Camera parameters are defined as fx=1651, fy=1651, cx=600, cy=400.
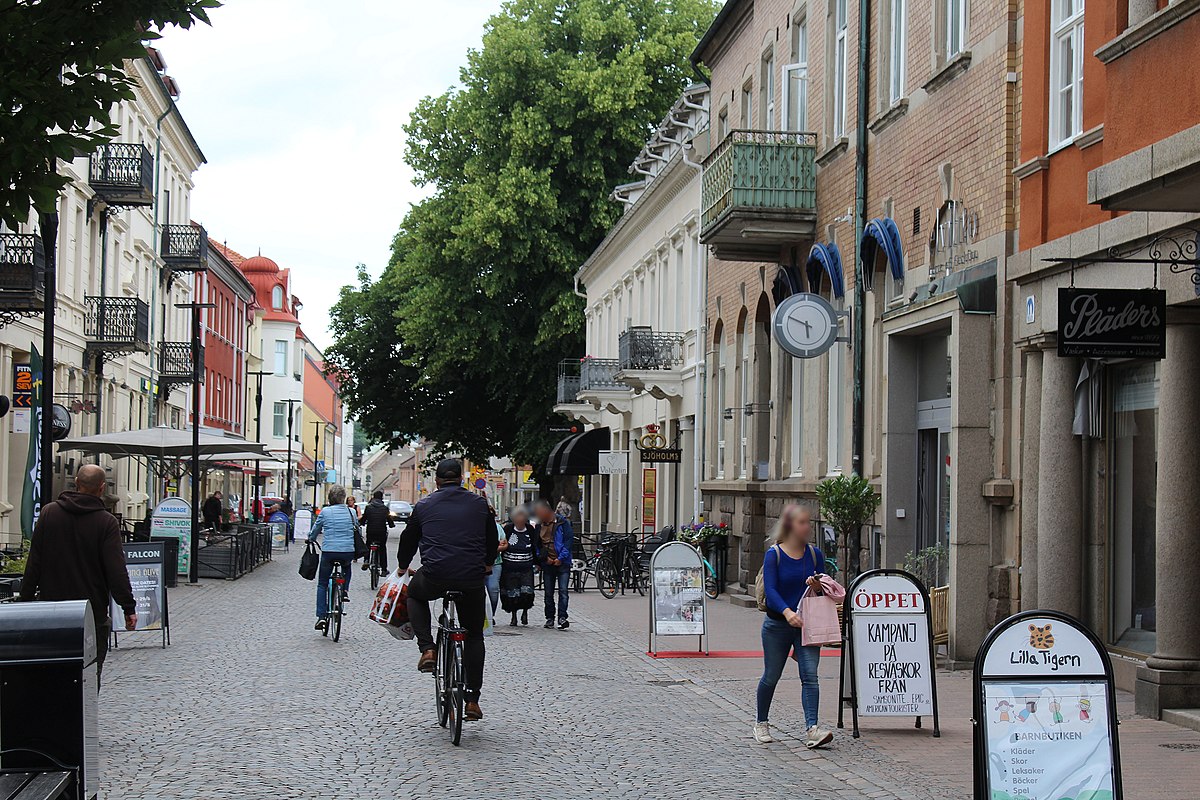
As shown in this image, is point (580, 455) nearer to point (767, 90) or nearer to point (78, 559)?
point (767, 90)

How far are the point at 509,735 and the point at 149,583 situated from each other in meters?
7.70

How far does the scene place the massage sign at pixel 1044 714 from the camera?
7.52 m

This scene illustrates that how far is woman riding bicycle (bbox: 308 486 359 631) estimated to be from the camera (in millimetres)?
18469

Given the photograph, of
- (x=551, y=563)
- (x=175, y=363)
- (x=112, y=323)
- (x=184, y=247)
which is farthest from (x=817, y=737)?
(x=184, y=247)

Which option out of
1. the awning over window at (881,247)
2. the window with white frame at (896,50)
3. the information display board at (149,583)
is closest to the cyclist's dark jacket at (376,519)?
the information display board at (149,583)

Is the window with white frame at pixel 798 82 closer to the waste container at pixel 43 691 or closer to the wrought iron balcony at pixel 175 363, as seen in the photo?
the waste container at pixel 43 691

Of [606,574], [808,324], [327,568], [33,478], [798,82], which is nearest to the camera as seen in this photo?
[327,568]

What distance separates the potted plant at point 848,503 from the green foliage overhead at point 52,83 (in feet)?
35.7

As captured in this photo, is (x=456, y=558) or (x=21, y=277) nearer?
(x=456, y=558)

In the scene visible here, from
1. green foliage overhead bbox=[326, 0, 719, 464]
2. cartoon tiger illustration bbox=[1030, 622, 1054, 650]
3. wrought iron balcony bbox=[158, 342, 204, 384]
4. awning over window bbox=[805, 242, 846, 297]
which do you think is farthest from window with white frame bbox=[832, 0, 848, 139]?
wrought iron balcony bbox=[158, 342, 204, 384]

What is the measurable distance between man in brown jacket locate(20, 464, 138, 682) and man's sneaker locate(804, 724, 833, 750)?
438 cm

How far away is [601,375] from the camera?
4191 cm

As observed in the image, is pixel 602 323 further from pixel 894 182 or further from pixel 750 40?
pixel 894 182

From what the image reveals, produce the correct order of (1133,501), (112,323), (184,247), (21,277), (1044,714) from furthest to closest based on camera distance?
(184,247), (112,323), (21,277), (1133,501), (1044,714)
